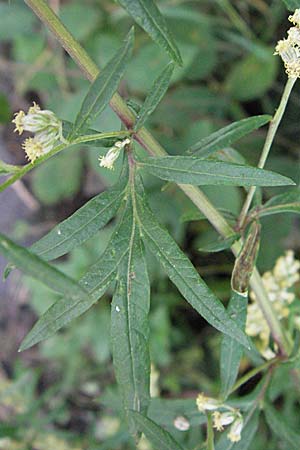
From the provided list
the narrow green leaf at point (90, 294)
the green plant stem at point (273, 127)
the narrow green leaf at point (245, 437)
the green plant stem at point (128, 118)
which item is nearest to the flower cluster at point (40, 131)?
the green plant stem at point (128, 118)

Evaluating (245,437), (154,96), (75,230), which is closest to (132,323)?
(75,230)

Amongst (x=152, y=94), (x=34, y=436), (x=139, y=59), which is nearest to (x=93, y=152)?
(x=139, y=59)

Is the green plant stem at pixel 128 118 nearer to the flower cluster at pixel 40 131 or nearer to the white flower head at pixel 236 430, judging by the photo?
the flower cluster at pixel 40 131

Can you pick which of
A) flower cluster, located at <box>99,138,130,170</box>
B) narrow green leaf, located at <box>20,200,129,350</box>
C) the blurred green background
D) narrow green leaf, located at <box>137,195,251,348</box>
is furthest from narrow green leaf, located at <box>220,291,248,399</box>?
the blurred green background

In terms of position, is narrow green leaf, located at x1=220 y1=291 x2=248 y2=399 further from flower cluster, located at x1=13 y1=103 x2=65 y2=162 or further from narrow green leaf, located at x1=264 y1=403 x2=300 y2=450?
flower cluster, located at x1=13 y1=103 x2=65 y2=162

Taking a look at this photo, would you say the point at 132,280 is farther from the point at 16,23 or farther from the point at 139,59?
the point at 16,23

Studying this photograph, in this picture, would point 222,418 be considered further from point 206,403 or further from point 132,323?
point 132,323
